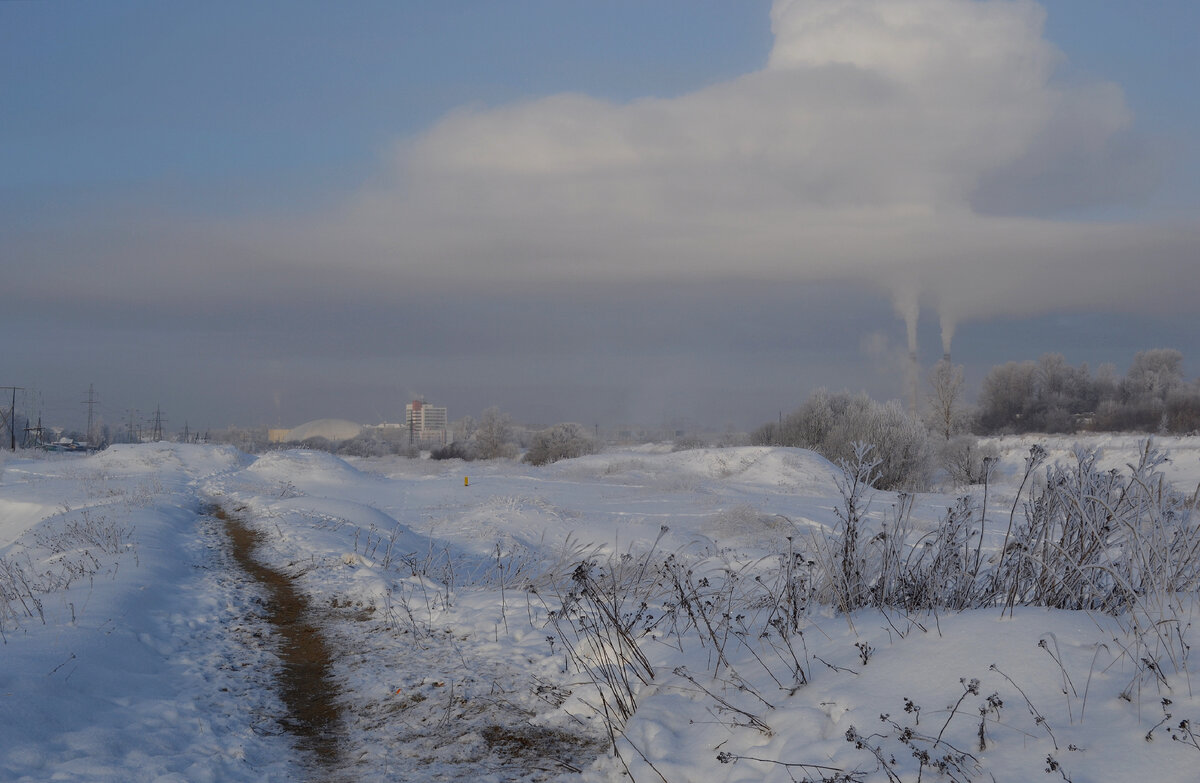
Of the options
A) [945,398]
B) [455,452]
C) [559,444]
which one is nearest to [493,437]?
[455,452]

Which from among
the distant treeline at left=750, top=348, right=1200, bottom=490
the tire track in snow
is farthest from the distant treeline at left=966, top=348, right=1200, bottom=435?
the tire track in snow

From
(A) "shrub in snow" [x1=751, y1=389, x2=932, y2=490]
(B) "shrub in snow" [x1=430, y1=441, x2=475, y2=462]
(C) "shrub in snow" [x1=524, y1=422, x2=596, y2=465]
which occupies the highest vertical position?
(A) "shrub in snow" [x1=751, y1=389, x2=932, y2=490]

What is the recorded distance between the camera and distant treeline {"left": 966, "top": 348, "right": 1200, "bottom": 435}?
76.4 meters

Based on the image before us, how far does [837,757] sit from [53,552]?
1213cm

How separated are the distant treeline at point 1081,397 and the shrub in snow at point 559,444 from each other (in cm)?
3826

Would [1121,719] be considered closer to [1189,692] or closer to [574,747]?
[1189,692]

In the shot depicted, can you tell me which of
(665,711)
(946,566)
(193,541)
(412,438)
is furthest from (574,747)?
(412,438)

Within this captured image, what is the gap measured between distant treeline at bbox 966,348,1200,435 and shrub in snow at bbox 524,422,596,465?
126ft

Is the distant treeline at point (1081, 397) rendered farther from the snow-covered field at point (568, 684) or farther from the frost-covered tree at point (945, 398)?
the snow-covered field at point (568, 684)

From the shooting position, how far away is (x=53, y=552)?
11.5 metres

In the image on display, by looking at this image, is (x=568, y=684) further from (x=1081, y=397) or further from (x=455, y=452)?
(x=1081, y=397)

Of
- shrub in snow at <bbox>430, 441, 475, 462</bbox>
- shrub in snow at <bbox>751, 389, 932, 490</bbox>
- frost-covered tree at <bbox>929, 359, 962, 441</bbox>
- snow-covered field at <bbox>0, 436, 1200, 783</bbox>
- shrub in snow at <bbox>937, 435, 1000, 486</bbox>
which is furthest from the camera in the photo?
shrub in snow at <bbox>430, 441, 475, 462</bbox>

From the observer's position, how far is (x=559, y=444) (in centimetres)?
6894

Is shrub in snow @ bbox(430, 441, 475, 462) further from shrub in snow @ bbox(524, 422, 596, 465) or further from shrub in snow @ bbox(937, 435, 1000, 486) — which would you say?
shrub in snow @ bbox(937, 435, 1000, 486)
